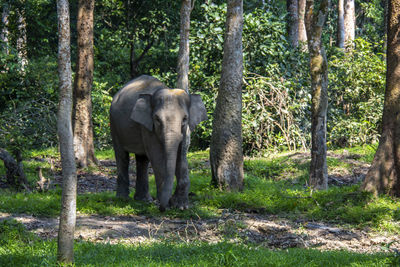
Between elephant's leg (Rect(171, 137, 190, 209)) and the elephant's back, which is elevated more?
the elephant's back

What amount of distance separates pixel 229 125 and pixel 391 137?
3169 millimetres

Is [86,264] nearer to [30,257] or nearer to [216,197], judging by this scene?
[30,257]

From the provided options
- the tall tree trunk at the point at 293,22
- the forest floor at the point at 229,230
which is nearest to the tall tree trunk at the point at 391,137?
the forest floor at the point at 229,230

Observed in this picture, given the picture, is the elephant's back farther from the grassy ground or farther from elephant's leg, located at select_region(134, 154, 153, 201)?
the grassy ground

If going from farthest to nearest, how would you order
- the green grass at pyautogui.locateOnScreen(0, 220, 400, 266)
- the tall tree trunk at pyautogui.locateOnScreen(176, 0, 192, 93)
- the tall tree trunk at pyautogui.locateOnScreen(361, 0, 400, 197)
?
the tall tree trunk at pyautogui.locateOnScreen(176, 0, 192, 93) → the tall tree trunk at pyautogui.locateOnScreen(361, 0, 400, 197) → the green grass at pyautogui.locateOnScreen(0, 220, 400, 266)

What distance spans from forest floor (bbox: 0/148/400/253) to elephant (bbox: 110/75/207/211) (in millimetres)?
701

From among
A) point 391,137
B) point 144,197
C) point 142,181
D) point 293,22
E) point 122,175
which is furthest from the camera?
point 293,22

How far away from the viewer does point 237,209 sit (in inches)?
399

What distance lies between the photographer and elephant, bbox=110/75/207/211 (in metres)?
9.05

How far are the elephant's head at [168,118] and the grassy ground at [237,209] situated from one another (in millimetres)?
834

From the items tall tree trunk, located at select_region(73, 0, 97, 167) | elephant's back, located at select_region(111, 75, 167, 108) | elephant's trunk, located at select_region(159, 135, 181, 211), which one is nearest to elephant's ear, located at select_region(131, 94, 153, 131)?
elephant's trunk, located at select_region(159, 135, 181, 211)

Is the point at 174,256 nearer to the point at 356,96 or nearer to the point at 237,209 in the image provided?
the point at 237,209

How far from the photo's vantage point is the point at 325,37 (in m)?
31.0

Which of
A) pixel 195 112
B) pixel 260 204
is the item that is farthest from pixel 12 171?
pixel 260 204
